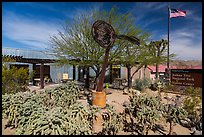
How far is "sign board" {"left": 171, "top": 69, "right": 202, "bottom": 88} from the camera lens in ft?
22.9

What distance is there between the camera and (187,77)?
7.31m

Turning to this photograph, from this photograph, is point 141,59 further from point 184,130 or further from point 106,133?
point 106,133

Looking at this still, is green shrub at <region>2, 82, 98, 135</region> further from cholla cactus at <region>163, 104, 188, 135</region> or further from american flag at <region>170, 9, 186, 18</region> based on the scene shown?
american flag at <region>170, 9, 186, 18</region>

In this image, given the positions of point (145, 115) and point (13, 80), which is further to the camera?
point (13, 80)

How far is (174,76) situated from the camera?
7.94m

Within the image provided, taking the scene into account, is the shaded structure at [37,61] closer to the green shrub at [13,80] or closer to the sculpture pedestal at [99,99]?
the green shrub at [13,80]

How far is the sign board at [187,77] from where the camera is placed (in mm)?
6969

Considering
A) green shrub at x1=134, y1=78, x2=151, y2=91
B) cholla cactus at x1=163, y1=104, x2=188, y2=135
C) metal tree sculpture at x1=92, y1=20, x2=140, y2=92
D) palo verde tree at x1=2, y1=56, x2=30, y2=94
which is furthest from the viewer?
green shrub at x1=134, y1=78, x2=151, y2=91

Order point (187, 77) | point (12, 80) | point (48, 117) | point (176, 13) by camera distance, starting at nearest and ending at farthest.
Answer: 1. point (48, 117)
2. point (187, 77)
3. point (12, 80)
4. point (176, 13)

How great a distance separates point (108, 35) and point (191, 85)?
370 cm

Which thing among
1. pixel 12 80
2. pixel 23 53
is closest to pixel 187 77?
pixel 12 80

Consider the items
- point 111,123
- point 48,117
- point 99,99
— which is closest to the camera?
point 48,117

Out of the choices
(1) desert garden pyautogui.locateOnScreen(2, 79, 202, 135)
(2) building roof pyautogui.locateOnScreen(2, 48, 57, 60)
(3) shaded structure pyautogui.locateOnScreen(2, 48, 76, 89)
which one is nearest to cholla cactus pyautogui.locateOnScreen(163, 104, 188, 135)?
(1) desert garden pyautogui.locateOnScreen(2, 79, 202, 135)

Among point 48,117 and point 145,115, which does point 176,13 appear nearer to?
point 145,115
